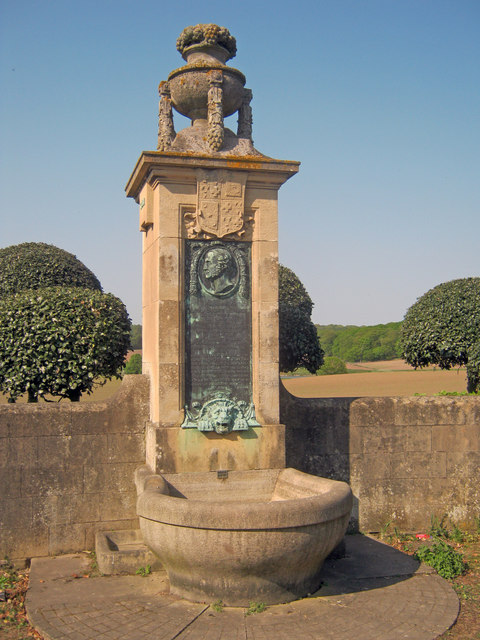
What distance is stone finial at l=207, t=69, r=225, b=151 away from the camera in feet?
22.4

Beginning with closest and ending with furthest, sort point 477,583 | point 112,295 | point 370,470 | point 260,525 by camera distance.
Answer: point 260,525 → point 477,583 → point 370,470 → point 112,295

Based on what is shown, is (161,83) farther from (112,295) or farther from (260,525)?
(260,525)

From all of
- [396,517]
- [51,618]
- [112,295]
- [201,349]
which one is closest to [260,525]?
[51,618]

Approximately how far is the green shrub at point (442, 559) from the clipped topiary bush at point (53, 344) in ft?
14.8

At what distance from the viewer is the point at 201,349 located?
682cm

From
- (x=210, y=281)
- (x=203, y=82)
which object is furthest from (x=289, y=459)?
(x=203, y=82)

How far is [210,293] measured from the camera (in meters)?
6.87

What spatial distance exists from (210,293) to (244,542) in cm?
276

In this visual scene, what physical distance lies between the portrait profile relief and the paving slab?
2.89 meters

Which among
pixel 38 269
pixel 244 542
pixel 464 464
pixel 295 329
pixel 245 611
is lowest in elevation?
pixel 245 611

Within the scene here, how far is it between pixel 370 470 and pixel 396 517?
25.3 inches

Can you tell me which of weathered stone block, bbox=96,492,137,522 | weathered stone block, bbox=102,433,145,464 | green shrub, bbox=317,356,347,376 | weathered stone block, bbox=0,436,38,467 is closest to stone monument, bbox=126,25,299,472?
weathered stone block, bbox=102,433,145,464

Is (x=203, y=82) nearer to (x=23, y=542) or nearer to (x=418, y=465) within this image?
(x=418, y=465)

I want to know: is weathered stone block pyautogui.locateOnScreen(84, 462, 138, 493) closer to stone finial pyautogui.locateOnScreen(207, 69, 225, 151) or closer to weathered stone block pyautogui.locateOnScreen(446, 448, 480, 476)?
stone finial pyautogui.locateOnScreen(207, 69, 225, 151)
